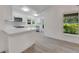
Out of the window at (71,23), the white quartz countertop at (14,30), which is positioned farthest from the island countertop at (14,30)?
the window at (71,23)

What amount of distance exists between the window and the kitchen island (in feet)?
1.63

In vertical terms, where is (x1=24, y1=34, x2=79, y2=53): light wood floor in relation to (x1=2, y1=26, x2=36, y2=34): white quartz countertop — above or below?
below

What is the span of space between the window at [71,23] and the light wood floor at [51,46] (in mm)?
187

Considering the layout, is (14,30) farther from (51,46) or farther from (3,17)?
(51,46)

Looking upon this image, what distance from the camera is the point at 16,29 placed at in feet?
5.28

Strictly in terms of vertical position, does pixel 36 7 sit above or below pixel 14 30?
above

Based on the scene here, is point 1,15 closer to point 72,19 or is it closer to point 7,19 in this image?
point 7,19

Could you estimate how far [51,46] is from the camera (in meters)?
1.57

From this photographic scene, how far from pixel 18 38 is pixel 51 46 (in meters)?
0.52

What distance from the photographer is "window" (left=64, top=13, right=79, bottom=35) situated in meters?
1.55

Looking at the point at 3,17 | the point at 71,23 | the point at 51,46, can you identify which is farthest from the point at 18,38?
the point at 71,23

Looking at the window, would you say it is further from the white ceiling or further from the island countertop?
the island countertop

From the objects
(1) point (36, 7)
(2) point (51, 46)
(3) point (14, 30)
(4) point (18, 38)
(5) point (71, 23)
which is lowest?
(2) point (51, 46)

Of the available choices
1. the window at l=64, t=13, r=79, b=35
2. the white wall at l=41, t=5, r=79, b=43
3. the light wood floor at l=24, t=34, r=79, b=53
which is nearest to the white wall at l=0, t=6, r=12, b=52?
the light wood floor at l=24, t=34, r=79, b=53
